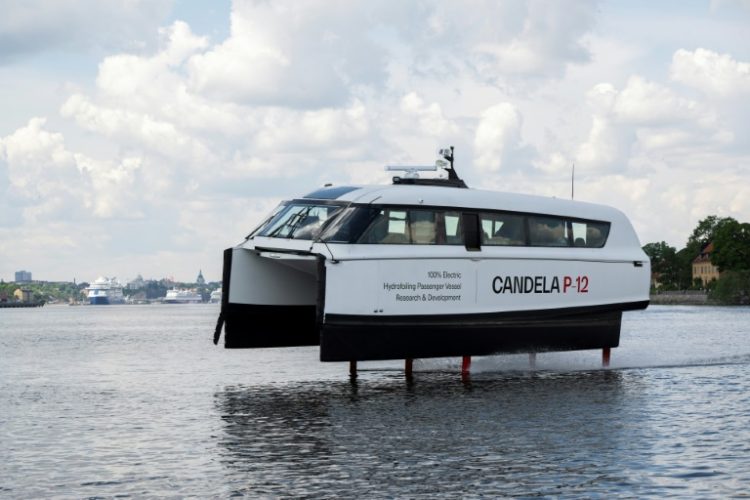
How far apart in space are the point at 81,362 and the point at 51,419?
2058 cm

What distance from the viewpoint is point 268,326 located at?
24.5 m

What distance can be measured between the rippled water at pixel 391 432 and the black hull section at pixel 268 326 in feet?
3.95

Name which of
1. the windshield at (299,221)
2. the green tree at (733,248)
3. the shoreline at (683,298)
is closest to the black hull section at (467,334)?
the windshield at (299,221)

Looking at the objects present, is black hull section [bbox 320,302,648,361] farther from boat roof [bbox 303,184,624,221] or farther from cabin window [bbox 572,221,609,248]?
boat roof [bbox 303,184,624,221]

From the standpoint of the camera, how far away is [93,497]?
490 inches

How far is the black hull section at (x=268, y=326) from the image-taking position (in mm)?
24000

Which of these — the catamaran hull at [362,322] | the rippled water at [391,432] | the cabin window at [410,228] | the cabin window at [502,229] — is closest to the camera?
the rippled water at [391,432]

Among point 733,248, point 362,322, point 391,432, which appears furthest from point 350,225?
point 733,248

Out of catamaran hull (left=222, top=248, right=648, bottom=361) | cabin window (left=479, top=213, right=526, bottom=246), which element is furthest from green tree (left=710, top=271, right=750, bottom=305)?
cabin window (left=479, top=213, right=526, bottom=246)

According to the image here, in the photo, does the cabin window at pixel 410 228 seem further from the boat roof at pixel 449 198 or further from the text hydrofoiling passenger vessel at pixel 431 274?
the boat roof at pixel 449 198

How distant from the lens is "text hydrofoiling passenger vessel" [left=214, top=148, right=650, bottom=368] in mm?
21516

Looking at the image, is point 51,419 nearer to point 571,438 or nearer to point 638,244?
point 571,438

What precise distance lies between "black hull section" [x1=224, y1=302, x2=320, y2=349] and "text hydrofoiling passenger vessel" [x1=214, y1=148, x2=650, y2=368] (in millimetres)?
26

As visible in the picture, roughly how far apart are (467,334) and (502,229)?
2.35 m
